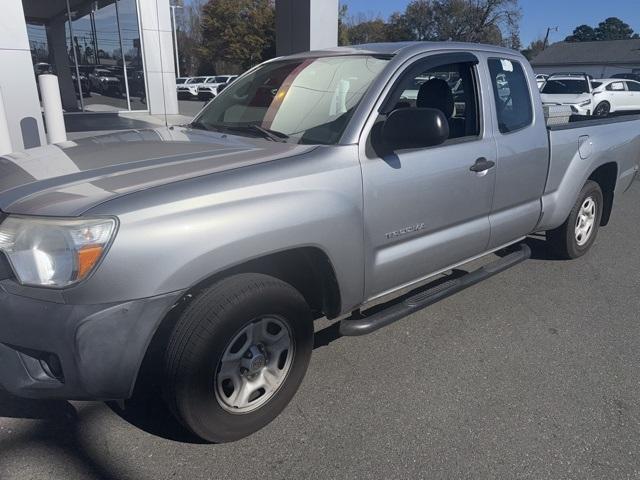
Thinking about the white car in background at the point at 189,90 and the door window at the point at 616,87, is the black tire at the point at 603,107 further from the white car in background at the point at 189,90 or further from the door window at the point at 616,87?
the white car in background at the point at 189,90

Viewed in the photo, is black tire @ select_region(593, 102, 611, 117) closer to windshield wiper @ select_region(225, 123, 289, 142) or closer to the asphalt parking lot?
the asphalt parking lot

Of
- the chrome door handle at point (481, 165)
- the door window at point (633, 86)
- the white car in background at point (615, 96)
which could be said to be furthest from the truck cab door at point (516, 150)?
the door window at point (633, 86)

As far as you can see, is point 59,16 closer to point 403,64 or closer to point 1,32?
point 1,32

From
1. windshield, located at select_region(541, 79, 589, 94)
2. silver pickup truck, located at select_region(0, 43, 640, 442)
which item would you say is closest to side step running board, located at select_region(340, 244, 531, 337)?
silver pickup truck, located at select_region(0, 43, 640, 442)

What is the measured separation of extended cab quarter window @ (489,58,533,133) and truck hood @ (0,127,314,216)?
169 cm

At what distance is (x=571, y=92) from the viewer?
1736 centimetres

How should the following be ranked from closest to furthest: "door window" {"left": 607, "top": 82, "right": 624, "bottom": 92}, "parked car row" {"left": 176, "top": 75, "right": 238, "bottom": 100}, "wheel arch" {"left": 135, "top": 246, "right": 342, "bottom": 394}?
"wheel arch" {"left": 135, "top": 246, "right": 342, "bottom": 394}
"door window" {"left": 607, "top": 82, "right": 624, "bottom": 92}
"parked car row" {"left": 176, "top": 75, "right": 238, "bottom": 100}

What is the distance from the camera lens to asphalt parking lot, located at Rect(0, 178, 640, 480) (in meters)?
2.27

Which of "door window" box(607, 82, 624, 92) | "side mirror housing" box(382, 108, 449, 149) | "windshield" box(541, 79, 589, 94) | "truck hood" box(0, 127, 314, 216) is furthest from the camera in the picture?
"door window" box(607, 82, 624, 92)

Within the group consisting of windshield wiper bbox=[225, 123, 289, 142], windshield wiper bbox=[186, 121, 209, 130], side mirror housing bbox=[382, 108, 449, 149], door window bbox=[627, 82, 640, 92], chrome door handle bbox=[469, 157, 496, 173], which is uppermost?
side mirror housing bbox=[382, 108, 449, 149]

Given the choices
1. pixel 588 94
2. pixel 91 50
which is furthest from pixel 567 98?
pixel 91 50

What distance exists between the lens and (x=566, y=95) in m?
17.3

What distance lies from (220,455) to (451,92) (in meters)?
2.79

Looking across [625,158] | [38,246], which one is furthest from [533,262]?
[38,246]
